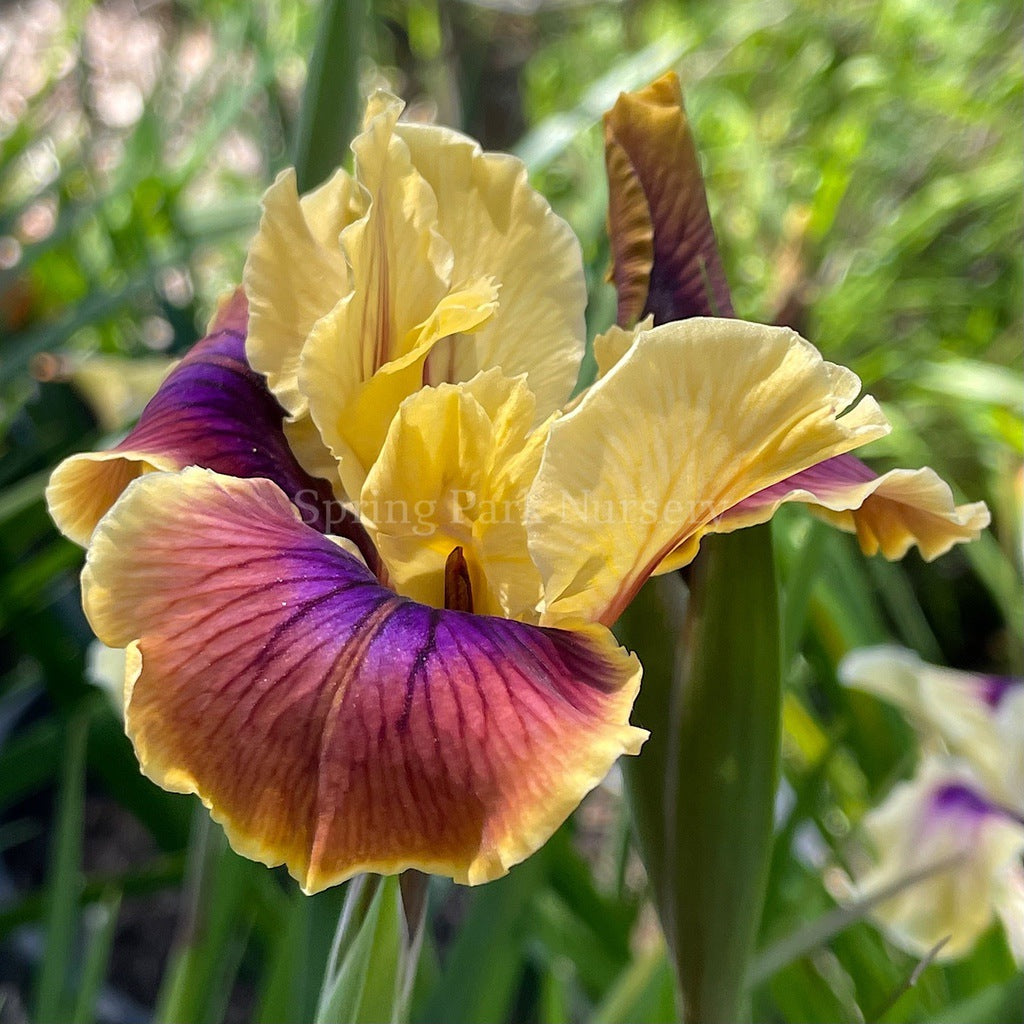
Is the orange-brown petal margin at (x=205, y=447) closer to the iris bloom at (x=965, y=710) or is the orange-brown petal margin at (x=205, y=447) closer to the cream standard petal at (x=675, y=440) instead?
the cream standard petal at (x=675, y=440)

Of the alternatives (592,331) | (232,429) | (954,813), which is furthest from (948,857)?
(232,429)

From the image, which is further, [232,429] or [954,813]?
[954,813]

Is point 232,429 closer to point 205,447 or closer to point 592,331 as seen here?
point 205,447

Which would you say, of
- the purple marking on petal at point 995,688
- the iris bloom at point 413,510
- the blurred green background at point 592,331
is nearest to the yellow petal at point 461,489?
the iris bloom at point 413,510

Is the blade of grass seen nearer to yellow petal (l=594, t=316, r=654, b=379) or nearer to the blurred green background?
the blurred green background

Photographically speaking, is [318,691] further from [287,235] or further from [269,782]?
[287,235]

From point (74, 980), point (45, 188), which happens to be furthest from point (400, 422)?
point (45, 188)
